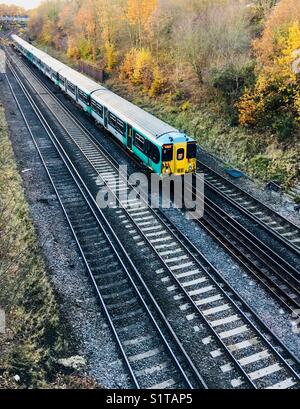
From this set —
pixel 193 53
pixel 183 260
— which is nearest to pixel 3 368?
pixel 183 260

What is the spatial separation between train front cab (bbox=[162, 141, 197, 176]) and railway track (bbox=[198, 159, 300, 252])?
175 cm

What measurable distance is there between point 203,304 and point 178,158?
26.0 ft

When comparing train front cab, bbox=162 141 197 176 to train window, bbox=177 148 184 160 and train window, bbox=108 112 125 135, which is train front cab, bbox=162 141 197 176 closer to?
train window, bbox=177 148 184 160

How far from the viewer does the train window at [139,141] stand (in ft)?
61.5

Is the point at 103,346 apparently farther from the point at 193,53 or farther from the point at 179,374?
the point at 193,53

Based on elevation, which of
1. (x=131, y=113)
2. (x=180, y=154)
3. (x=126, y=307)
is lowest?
(x=126, y=307)

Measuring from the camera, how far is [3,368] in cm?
917

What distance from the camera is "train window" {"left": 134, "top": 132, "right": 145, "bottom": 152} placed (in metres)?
18.7

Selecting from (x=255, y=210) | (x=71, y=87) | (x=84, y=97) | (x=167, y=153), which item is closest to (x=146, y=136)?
(x=167, y=153)

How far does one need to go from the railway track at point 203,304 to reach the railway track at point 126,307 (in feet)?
1.68

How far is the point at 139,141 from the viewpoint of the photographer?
19.1m

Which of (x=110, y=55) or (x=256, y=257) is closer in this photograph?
(x=256, y=257)

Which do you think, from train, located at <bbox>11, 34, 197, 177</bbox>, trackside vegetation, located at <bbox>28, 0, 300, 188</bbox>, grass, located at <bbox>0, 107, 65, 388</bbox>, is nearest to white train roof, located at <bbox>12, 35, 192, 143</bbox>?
train, located at <bbox>11, 34, 197, 177</bbox>

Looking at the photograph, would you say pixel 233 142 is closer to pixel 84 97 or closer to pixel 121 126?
pixel 121 126
